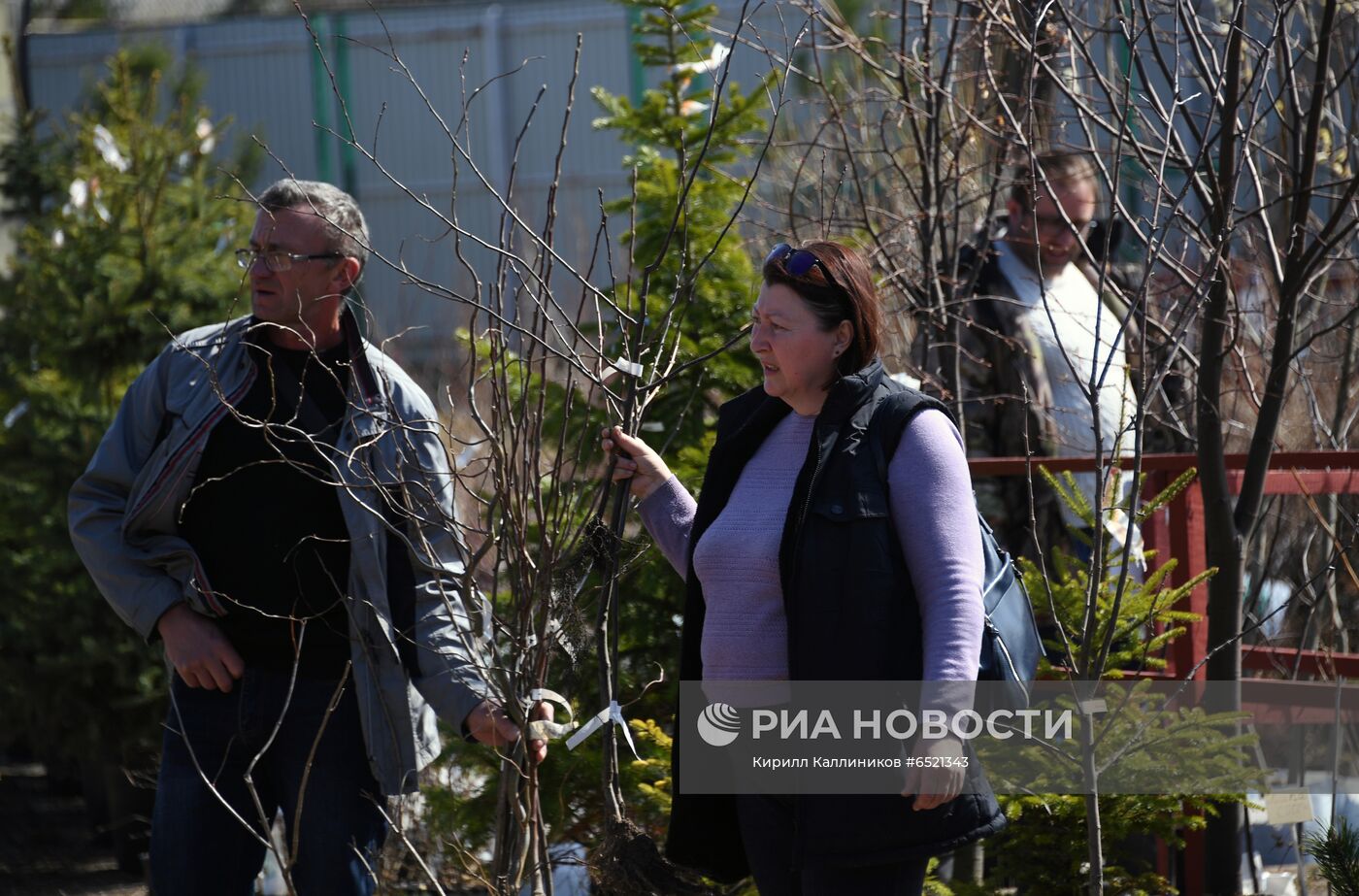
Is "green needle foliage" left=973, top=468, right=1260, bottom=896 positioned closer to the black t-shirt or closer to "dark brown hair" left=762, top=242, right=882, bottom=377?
"dark brown hair" left=762, top=242, right=882, bottom=377

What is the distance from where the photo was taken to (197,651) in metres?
2.98

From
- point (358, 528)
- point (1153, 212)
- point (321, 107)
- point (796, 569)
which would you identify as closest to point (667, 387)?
point (358, 528)

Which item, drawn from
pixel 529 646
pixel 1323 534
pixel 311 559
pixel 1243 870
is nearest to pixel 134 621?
pixel 311 559

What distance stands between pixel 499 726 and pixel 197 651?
2.10 feet

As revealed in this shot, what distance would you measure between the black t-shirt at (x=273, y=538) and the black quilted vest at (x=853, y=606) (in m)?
1.09

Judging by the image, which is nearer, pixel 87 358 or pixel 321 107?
Result: pixel 87 358

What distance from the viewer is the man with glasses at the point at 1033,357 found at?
446 cm

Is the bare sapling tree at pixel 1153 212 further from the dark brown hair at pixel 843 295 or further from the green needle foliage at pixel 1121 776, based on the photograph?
the dark brown hair at pixel 843 295

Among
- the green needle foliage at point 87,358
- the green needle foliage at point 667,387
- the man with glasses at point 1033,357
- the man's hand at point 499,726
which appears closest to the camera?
the man's hand at point 499,726

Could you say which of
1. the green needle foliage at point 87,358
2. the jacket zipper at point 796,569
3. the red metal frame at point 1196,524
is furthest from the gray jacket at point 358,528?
the green needle foliage at point 87,358

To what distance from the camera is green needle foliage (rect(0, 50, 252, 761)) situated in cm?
564

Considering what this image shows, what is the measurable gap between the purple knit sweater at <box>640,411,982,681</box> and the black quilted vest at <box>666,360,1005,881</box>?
0.14 feet

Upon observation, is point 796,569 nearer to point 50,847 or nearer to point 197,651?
point 197,651

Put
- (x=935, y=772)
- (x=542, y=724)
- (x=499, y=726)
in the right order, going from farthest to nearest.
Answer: (x=499, y=726) → (x=542, y=724) → (x=935, y=772)
